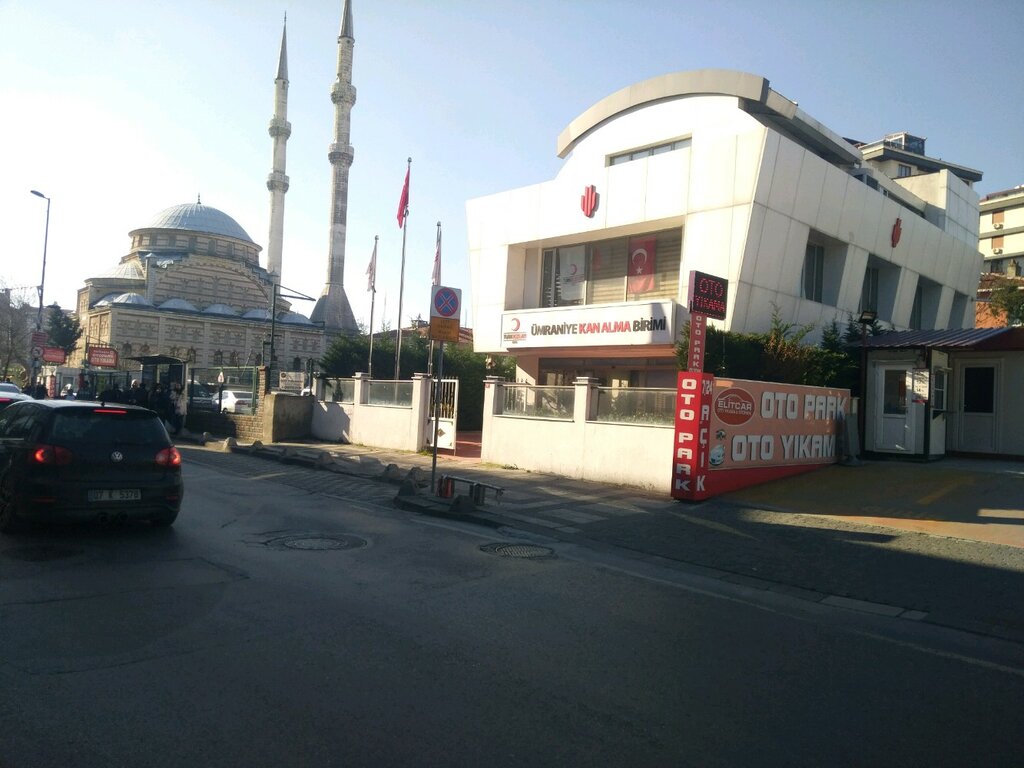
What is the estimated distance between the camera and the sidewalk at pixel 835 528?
24.8 ft

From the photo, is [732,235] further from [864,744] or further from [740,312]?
[864,744]

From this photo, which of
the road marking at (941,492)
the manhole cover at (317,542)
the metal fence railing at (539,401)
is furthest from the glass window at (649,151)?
the manhole cover at (317,542)


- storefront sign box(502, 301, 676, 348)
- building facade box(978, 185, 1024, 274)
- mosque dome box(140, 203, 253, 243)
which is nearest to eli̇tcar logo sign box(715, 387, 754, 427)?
storefront sign box(502, 301, 676, 348)

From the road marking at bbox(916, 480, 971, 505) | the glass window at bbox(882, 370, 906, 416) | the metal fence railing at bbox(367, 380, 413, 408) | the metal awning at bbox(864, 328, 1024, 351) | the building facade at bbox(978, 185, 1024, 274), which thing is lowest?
the road marking at bbox(916, 480, 971, 505)

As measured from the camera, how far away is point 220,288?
78.9 meters

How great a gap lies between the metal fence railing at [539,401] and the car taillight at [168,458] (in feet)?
29.2

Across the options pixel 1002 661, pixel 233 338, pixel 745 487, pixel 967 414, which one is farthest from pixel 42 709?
pixel 233 338

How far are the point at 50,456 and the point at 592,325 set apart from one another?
14428 millimetres

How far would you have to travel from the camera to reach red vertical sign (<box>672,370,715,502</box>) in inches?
504

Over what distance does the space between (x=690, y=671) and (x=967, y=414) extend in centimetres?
1669

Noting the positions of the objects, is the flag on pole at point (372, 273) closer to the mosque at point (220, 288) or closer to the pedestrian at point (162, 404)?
the pedestrian at point (162, 404)

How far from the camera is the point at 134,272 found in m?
79.3

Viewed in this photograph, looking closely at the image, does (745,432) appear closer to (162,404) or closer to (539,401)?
(539,401)

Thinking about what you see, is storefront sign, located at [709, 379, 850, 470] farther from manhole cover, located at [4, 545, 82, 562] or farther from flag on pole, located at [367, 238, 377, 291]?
flag on pole, located at [367, 238, 377, 291]
